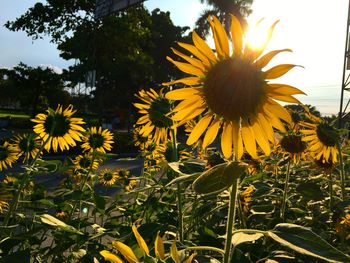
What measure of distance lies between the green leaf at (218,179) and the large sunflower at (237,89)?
246mm

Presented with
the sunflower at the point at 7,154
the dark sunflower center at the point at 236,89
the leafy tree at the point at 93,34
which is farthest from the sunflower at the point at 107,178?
the leafy tree at the point at 93,34

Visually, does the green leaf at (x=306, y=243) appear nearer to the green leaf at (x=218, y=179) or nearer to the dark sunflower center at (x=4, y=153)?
the green leaf at (x=218, y=179)

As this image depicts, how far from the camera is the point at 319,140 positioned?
1898 mm

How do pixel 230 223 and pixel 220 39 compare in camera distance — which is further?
pixel 220 39

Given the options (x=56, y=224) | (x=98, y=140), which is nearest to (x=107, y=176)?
(x=98, y=140)

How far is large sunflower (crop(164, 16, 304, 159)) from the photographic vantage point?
104 cm

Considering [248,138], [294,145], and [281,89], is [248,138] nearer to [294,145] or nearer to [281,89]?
[281,89]

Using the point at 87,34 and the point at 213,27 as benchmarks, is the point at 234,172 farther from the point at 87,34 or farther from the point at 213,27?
the point at 87,34

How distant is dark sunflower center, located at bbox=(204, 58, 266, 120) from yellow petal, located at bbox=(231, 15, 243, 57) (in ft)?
0.08

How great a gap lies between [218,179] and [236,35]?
384 mm

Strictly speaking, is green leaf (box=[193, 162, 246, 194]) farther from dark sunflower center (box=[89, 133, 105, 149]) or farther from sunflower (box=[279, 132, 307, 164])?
dark sunflower center (box=[89, 133, 105, 149])

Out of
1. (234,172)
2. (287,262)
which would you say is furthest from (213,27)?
(287,262)

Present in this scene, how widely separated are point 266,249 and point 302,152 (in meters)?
0.74

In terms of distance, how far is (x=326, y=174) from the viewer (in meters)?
2.06
